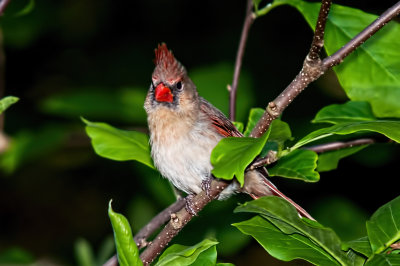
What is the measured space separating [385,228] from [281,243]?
0.41 m

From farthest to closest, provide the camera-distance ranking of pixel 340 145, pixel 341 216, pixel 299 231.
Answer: pixel 341 216 < pixel 340 145 < pixel 299 231

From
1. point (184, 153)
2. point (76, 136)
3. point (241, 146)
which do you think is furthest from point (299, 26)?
point (241, 146)

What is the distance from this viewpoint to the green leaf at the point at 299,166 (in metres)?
2.96

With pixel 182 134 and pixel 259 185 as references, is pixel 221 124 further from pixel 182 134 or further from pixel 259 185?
pixel 259 185

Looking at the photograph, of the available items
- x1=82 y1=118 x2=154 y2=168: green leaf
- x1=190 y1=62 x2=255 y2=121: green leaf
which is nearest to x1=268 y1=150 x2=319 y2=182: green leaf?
x1=82 y1=118 x2=154 y2=168: green leaf

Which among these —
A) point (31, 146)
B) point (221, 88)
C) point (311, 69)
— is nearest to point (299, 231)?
point (311, 69)

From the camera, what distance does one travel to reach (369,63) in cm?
330

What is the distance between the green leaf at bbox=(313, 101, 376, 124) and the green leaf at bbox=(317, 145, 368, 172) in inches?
11.1

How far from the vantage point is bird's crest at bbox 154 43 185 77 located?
388 cm

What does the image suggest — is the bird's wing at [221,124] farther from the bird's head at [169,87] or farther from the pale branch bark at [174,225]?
the pale branch bark at [174,225]

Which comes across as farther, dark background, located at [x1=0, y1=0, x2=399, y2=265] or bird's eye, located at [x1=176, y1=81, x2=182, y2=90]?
dark background, located at [x1=0, y1=0, x2=399, y2=265]

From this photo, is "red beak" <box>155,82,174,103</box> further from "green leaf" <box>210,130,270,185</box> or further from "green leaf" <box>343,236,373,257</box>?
"green leaf" <box>343,236,373,257</box>

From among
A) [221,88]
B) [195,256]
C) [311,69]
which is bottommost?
[221,88]

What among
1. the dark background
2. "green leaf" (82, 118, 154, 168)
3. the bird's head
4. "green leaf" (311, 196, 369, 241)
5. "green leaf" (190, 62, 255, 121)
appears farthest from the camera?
the dark background
